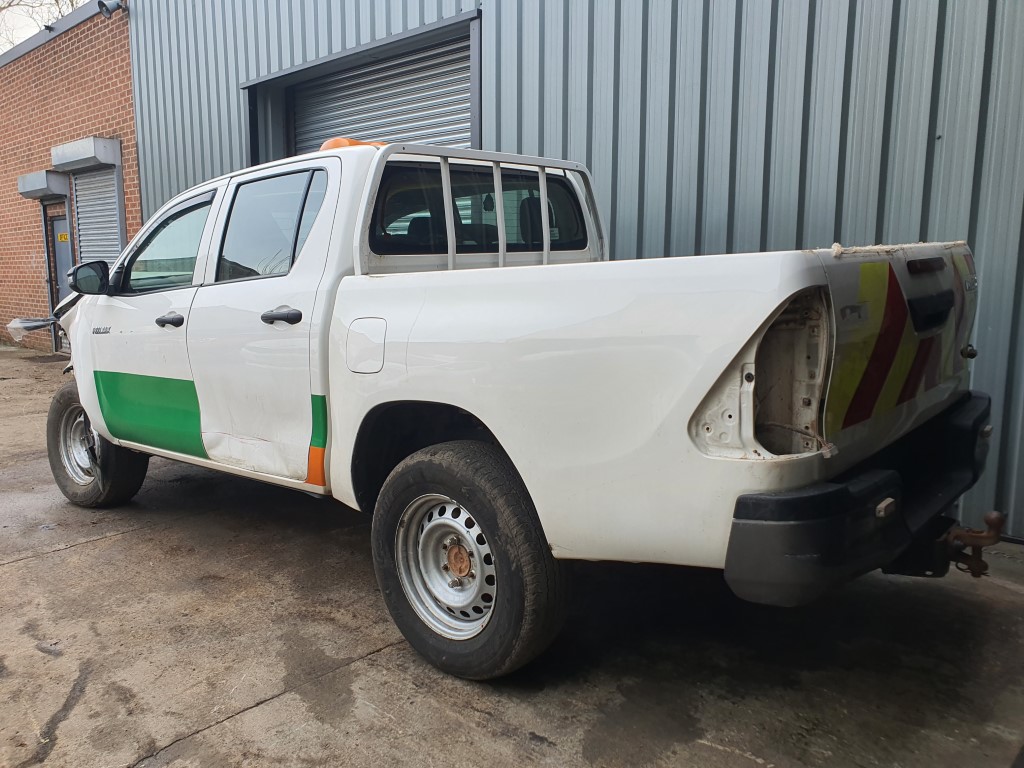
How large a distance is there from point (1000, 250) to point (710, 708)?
3.19 meters

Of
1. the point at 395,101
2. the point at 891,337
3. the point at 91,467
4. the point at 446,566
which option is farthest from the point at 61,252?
the point at 891,337

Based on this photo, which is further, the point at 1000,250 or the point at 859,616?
the point at 1000,250

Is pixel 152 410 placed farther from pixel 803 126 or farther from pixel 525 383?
pixel 803 126

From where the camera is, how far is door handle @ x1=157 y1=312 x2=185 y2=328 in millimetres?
4422

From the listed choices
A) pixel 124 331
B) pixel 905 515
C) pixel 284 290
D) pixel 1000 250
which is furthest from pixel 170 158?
pixel 905 515

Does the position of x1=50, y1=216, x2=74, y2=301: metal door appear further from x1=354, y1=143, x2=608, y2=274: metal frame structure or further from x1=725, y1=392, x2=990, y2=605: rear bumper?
x1=725, y1=392, x2=990, y2=605: rear bumper

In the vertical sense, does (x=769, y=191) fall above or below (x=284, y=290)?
above

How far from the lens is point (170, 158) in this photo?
37.7 feet

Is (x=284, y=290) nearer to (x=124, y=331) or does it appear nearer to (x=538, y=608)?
(x=124, y=331)

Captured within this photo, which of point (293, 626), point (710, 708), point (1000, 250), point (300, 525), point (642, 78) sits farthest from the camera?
point (642, 78)

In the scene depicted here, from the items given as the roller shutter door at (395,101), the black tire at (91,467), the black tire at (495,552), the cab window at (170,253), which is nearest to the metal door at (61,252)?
the roller shutter door at (395,101)

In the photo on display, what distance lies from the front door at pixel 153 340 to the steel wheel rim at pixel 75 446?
57cm

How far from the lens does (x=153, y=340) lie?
4.64m

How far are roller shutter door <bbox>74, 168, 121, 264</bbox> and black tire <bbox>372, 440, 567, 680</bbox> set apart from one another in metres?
11.5
